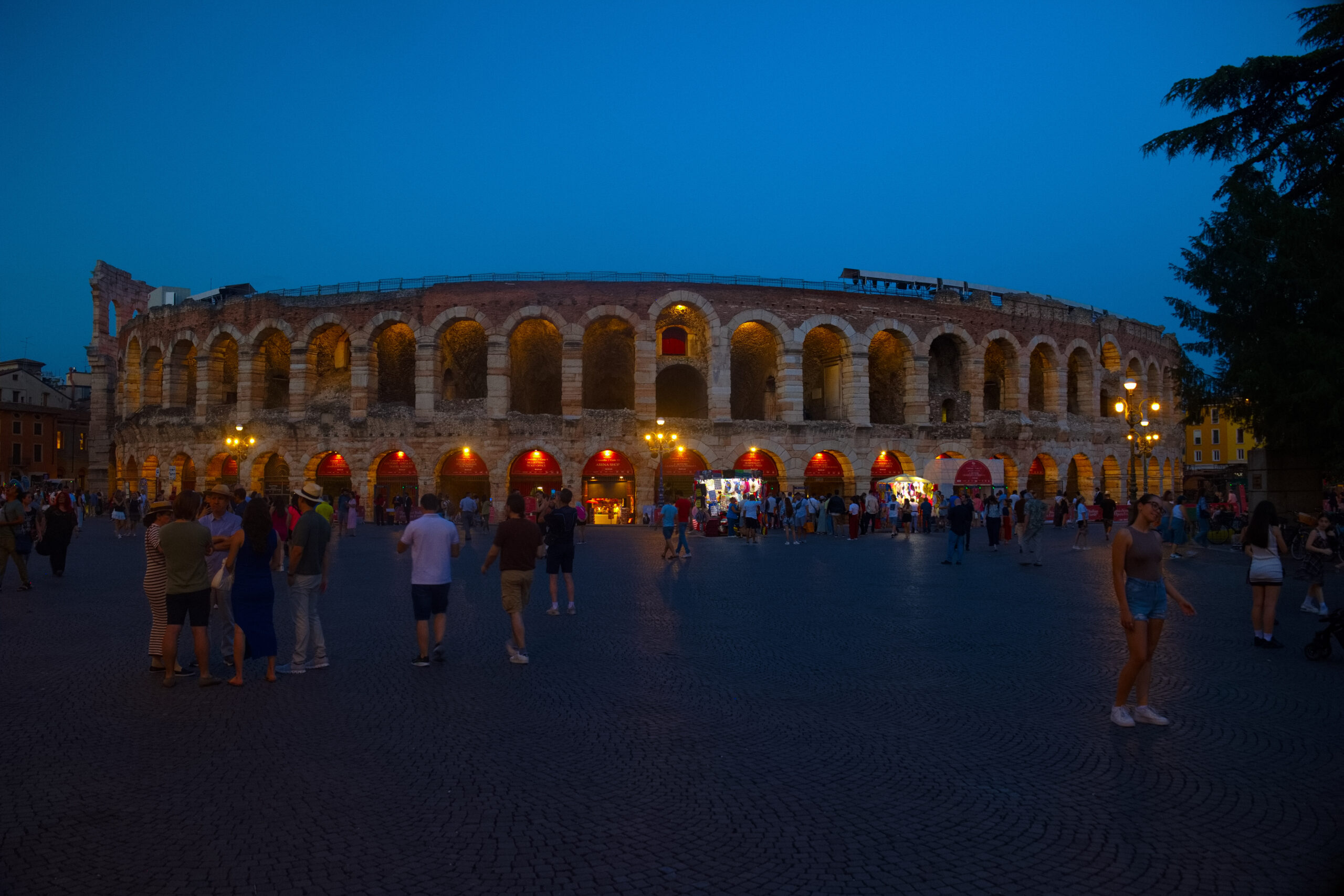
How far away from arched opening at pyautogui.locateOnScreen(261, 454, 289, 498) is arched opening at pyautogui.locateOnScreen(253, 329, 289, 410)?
98.1 inches

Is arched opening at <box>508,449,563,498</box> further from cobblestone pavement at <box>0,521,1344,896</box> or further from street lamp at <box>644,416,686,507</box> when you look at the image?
cobblestone pavement at <box>0,521,1344,896</box>

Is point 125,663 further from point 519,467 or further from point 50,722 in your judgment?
point 519,467

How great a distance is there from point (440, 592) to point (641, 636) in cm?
237

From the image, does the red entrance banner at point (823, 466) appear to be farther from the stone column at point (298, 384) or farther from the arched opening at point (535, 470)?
the stone column at point (298, 384)

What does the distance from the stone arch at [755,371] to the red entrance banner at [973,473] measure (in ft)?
26.5

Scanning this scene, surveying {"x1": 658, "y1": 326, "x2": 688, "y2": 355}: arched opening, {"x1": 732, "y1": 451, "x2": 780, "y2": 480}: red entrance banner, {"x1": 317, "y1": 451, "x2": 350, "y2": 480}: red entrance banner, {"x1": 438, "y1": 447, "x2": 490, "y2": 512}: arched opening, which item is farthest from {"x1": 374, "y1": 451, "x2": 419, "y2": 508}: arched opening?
{"x1": 732, "y1": 451, "x2": 780, "y2": 480}: red entrance banner

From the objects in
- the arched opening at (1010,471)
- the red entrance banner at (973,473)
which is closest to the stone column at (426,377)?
the red entrance banner at (973,473)

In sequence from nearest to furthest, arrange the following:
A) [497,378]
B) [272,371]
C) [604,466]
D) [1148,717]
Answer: [1148,717] → [497,378] → [604,466] → [272,371]

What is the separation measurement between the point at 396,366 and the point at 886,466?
23.4 m

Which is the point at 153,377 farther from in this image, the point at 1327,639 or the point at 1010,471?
the point at 1327,639

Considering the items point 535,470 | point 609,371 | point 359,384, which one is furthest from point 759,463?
point 359,384

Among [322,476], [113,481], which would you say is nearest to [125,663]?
[322,476]

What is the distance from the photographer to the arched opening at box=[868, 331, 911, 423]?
3969 cm

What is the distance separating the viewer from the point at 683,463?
37.0 m
